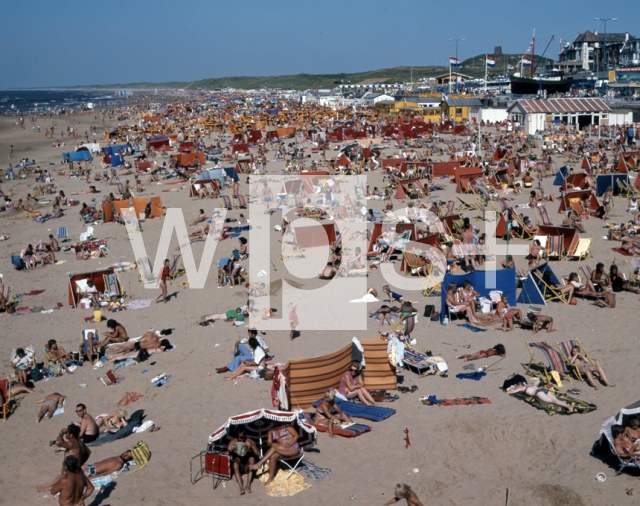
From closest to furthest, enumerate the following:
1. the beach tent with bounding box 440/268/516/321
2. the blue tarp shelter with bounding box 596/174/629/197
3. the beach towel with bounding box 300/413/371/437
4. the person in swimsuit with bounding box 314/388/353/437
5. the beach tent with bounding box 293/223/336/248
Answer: the beach towel with bounding box 300/413/371/437, the person in swimsuit with bounding box 314/388/353/437, the beach tent with bounding box 440/268/516/321, the beach tent with bounding box 293/223/336/248, the blue tarp shelter with bounding box 596/174/629/197

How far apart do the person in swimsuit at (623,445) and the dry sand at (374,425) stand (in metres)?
0.20

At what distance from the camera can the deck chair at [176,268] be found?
42.9ft

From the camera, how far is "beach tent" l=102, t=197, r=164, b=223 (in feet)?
61.8

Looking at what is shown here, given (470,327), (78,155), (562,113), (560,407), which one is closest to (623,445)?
(560,407)

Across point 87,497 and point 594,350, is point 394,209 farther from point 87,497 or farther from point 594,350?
point 87,497

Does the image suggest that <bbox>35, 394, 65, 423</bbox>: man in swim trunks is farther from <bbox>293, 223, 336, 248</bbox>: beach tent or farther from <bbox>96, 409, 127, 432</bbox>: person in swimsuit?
<bbox>293, 223, 336, 248</bbox>: beach tent

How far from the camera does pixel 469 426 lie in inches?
262

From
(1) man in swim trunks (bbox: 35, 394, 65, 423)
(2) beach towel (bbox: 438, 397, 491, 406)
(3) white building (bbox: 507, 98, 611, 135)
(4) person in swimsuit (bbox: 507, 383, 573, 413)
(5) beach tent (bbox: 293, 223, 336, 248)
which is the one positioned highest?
(3) white building (bbox: 507, 98, 611, 135)

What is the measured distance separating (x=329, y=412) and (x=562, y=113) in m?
34.1

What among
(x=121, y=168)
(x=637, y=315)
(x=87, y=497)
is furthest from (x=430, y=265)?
(x=121, y=168)

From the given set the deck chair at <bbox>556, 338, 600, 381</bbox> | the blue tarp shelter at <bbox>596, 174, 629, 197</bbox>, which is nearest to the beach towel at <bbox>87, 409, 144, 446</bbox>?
the deck chair at <bbox>556, 338, 600, 381</bbox>

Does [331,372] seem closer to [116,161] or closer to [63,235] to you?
[63,235]

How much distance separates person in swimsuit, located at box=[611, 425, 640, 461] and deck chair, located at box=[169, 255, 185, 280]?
9441 mm

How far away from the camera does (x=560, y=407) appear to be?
6.79 meters
